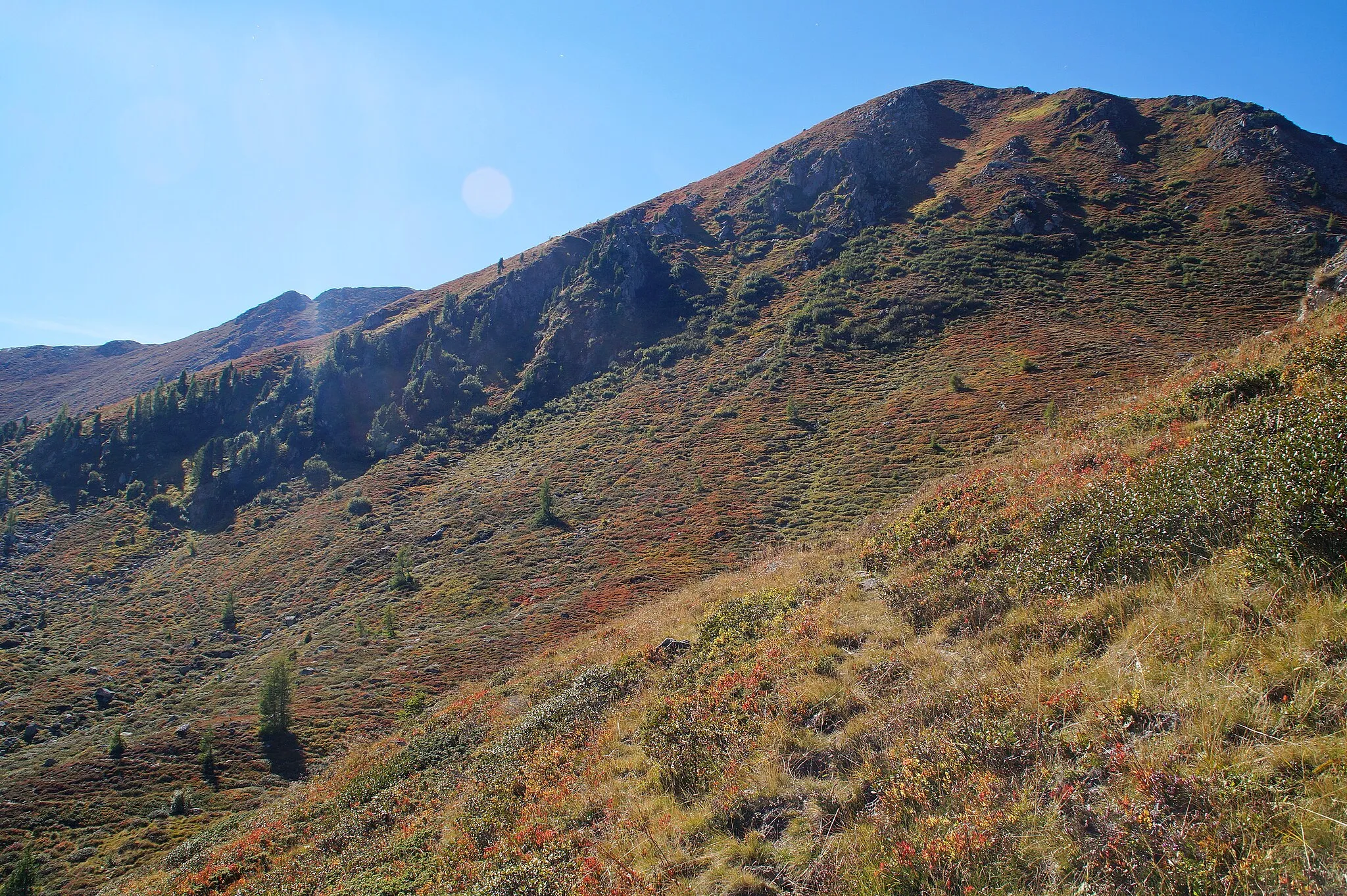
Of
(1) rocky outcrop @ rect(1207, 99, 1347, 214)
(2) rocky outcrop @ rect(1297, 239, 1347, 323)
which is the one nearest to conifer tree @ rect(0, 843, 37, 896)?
(2) rocky outcrop @ rect(1297, 239, 1347, 323)

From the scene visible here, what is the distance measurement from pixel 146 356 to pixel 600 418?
171 metres

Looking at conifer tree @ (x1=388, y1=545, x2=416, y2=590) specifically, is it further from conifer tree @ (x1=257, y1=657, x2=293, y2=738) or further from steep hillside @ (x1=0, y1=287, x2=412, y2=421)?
steep hillside @ (x1=0, y1=287, x2=412, y2=421)

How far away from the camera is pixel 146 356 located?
6112 inches

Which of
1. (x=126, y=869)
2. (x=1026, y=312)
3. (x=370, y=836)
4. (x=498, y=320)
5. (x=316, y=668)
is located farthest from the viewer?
(x=498, y=320)

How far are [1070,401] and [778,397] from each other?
22783 millimetres

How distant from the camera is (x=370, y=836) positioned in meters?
9.57

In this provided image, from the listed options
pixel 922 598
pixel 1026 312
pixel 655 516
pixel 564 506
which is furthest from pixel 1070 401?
pixel 564 506

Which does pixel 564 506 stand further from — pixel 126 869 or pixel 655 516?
pixel 126 869

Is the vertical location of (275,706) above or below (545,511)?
below

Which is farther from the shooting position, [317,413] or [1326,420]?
[317,413]

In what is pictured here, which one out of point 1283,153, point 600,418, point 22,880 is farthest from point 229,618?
point 1283,153

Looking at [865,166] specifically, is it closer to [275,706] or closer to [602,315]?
[602,315]

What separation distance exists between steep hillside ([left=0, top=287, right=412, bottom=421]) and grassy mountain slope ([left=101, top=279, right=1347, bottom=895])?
133 metres

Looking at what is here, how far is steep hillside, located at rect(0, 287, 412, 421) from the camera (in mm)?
128500
